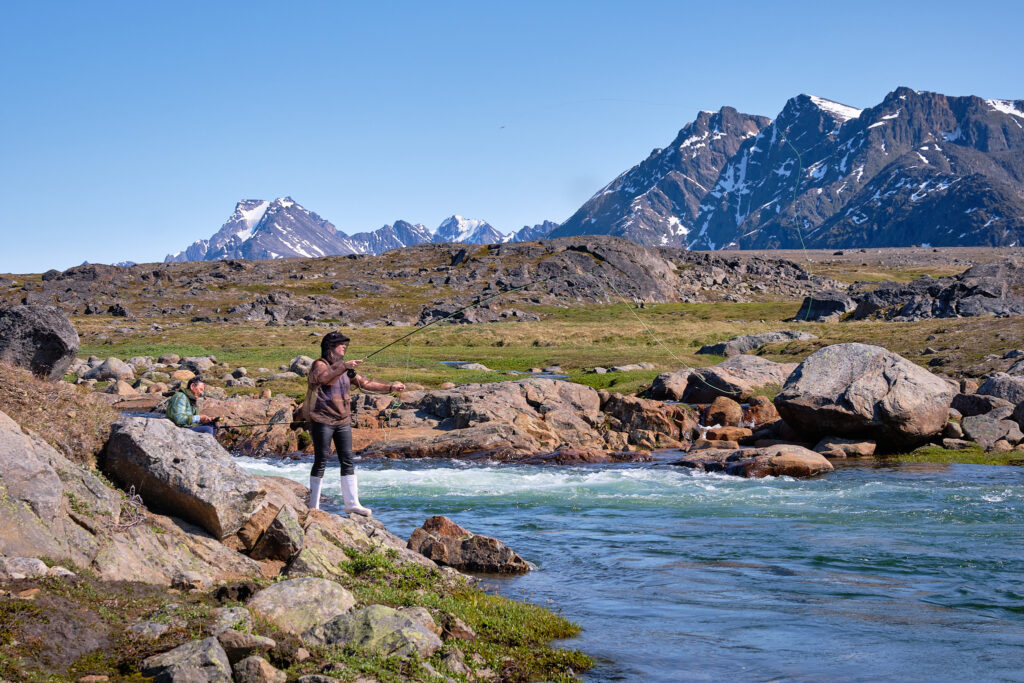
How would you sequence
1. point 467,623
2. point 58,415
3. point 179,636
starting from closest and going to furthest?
point 179,636 → point 467,623 → point 58,415

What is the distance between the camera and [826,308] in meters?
86.4

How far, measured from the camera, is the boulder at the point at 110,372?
44062 millimetres

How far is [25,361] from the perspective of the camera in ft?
68.5

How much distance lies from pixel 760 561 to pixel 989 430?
16.0m

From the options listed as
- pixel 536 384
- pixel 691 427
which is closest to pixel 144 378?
pixel 536 384

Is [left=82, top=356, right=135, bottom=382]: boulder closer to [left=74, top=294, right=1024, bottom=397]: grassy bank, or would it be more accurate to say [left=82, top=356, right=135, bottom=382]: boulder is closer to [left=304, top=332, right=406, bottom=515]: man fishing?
[left=74, top=294, right=1024, bottom=397]: grassy bank

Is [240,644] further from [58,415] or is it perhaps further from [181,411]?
[181,411]

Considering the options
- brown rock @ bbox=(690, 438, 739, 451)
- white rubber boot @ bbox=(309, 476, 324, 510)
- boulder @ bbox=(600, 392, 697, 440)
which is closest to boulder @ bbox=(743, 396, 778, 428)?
boulder @ bbox=(600, 392, 697, 440)

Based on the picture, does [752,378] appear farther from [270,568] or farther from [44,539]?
[44,539]

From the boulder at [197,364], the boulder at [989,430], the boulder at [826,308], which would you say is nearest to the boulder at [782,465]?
the boulder at [989,430]

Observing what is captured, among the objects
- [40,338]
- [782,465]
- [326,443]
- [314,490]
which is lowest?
[782,465]

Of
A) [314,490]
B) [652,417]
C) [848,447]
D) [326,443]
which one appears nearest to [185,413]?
[314,490]

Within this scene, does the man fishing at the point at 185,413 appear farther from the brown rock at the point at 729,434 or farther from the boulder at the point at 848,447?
the brown rock at the point at 729,434

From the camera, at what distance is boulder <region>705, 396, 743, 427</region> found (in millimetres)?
31531
